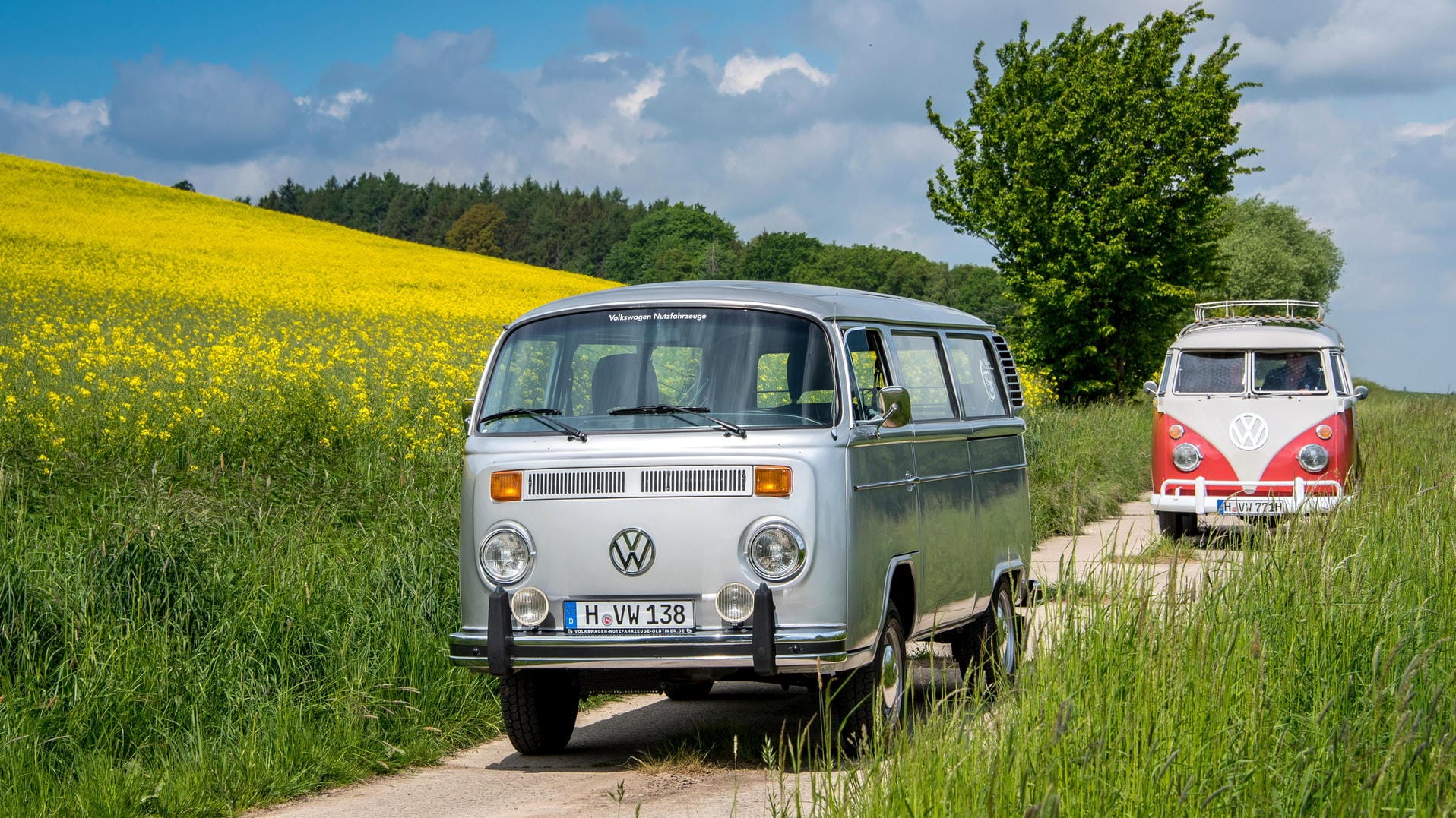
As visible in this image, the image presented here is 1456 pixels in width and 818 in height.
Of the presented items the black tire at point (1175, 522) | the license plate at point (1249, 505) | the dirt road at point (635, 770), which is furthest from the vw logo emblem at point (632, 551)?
the black tire at point (1175, 522)

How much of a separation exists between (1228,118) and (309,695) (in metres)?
→ 34.9

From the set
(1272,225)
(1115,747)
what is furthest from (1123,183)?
(1272,225)

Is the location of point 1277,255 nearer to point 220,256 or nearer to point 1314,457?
point 220,256

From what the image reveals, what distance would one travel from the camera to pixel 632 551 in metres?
6.40

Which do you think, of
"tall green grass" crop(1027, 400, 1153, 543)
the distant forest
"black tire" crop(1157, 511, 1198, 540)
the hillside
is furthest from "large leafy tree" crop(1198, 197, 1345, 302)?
"black tire" crop(1157, 511, 1198, 540)

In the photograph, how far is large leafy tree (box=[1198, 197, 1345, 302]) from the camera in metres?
89.4

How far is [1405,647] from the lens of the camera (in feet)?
18.8

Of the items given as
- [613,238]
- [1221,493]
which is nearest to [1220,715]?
[1221,493]

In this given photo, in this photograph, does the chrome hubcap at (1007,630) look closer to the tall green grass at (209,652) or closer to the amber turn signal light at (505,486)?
the tall green grass at (209,652)

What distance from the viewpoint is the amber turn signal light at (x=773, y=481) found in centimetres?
628

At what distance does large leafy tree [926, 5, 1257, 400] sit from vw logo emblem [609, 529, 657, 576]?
31.3 metres

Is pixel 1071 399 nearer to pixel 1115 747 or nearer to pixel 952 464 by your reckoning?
pixel 952 464

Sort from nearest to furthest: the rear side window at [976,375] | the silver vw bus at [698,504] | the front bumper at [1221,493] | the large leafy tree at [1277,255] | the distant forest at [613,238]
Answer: the silver vw bus at [698,504], the rear side window at [976,375], the front bumper at [1221,493], the large leafy tree at [1277,255], the distant forest at [613,238]

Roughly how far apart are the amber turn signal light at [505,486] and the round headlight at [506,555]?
0.46 feet
